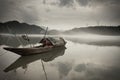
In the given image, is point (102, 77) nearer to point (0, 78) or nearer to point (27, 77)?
point (27, 77)

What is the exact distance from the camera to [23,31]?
196 meters

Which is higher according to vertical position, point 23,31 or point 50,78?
point 50,78

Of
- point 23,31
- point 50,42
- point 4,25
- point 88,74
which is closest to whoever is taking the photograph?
point 88,74

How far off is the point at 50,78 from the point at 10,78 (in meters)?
1.63

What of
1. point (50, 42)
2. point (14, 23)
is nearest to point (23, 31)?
point (14, 23)

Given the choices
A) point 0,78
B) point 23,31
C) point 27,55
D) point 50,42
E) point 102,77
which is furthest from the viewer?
point 23,31

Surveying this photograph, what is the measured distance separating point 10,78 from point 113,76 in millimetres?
4461

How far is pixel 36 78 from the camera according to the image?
6.31 meters

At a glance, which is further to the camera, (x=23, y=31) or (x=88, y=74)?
(x=23, y=31)

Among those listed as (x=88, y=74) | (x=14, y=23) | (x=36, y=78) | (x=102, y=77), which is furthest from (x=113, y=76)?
(x=14, y=23)

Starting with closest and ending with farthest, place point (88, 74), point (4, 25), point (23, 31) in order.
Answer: point (88, 74) → point (4, 25) → point (23, 31)

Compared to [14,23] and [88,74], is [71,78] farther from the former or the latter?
[14,23]

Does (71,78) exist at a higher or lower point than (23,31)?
higher

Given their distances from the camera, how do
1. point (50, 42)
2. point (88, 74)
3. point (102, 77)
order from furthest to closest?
→ point (50, 42)
point (88, 74)
point (102, 77)
